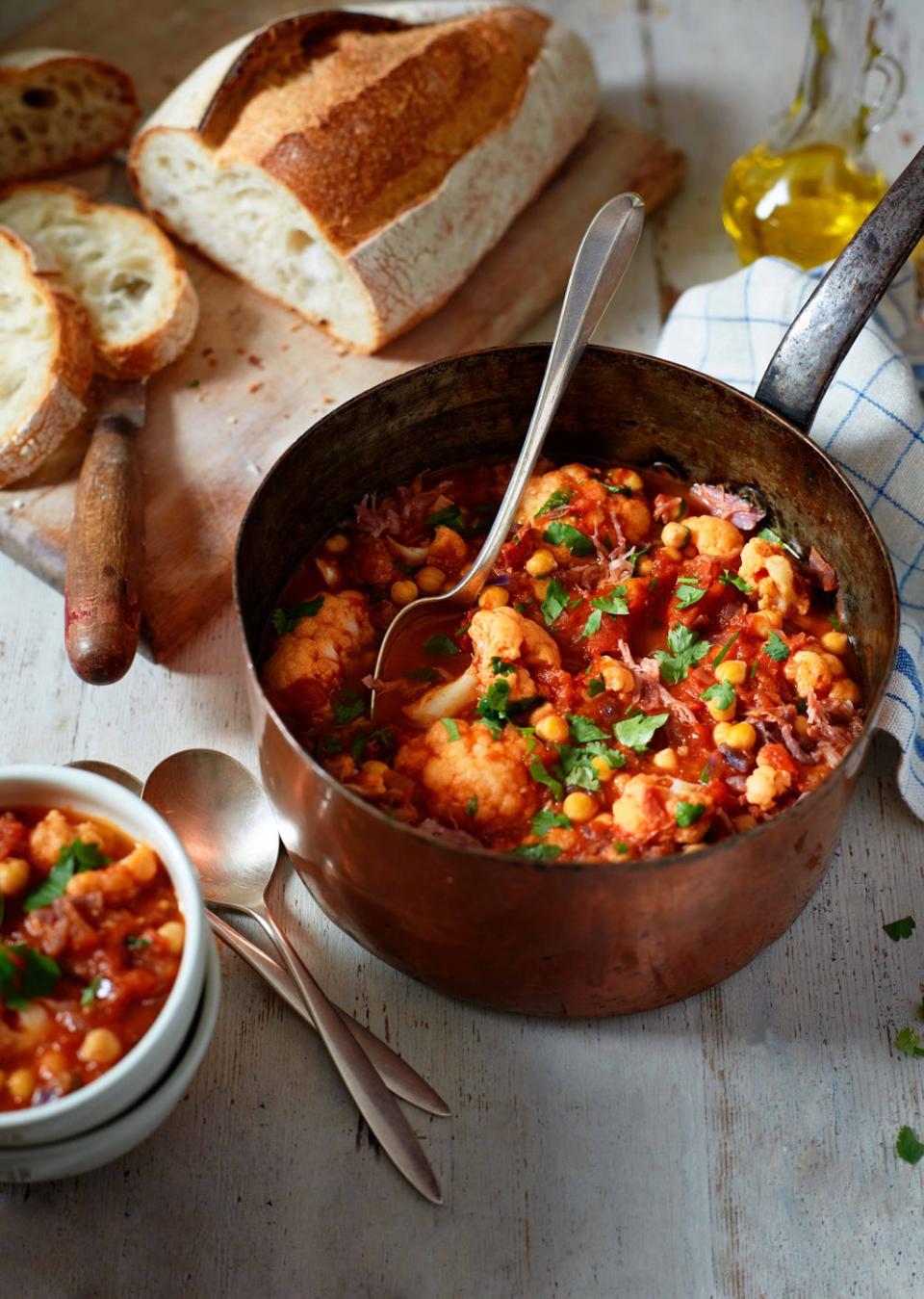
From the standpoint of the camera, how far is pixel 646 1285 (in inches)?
96.9

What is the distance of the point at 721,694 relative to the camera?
2797 mm

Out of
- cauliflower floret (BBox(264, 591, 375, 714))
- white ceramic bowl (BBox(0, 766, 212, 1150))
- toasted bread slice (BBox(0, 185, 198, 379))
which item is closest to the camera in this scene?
white ceramic bowl (BBox(0, 766, 212, 1150))

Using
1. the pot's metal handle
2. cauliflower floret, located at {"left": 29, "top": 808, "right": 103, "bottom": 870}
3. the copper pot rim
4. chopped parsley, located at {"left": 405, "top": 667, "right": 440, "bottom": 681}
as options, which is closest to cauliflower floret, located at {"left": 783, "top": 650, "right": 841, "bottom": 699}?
the copper pot rim

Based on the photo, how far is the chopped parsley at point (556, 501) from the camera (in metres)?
3.15

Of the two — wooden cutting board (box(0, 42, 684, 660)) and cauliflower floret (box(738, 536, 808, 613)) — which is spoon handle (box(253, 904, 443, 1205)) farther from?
cauliflower floret (box(738, 536, 808, 613))

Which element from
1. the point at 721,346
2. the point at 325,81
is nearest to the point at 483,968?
the point at 721,346

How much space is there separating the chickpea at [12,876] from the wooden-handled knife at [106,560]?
2.37ft

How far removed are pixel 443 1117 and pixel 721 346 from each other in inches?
87.2

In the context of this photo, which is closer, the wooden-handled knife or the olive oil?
the wooden-handled knife

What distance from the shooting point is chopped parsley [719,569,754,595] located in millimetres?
3043

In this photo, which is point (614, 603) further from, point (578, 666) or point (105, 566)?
point (105, 566)

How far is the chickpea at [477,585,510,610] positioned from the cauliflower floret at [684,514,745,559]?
49cm

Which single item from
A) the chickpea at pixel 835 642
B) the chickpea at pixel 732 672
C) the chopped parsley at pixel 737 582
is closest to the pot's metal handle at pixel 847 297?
the chopped parsley at pixel 737 582

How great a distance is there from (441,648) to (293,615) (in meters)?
0.36
